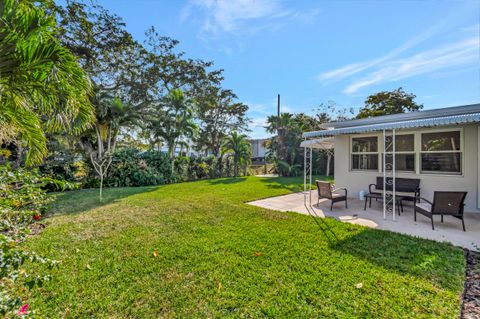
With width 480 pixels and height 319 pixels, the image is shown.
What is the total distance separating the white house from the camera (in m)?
7.12

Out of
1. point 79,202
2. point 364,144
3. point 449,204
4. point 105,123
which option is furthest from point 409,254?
point 105,123

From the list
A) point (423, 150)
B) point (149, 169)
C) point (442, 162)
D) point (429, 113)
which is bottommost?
point (149, 169)

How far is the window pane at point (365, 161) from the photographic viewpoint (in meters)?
9.52

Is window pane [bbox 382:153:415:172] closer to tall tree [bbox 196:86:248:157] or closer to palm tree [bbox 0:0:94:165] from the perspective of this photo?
palm tree [bbox 0:0:94:165]

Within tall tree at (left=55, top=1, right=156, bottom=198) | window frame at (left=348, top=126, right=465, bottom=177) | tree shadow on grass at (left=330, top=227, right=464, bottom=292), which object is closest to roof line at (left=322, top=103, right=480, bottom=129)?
window frame at (left=348, top=126, right=465, bottom=177)

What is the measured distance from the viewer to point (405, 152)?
28.6 ft

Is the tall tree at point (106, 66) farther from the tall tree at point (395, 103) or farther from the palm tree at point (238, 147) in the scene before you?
the tall tree at point (395, 103)

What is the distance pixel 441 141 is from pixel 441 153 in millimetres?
450

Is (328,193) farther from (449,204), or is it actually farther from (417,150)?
(417,150)

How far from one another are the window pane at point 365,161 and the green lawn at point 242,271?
490cm

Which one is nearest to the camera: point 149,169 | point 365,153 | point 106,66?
point 365,153

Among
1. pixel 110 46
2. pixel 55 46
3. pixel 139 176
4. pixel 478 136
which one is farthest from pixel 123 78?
pixel 478 136

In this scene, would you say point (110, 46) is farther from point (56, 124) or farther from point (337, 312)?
point (337, 312)

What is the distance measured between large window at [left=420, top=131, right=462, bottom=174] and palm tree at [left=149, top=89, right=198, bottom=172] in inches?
506
